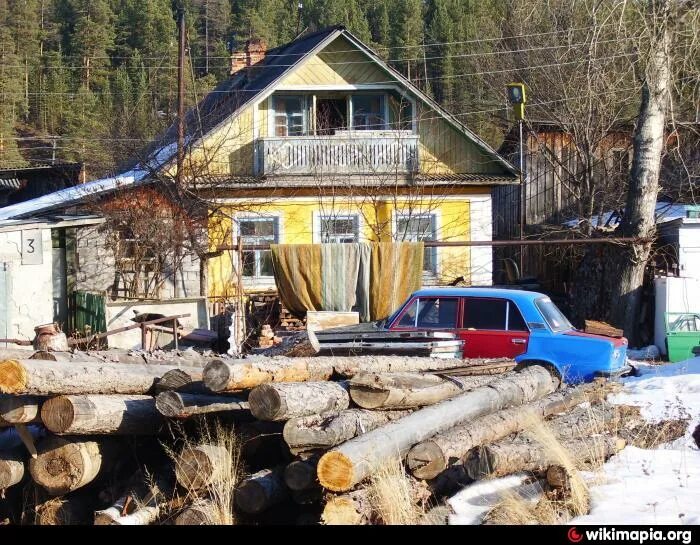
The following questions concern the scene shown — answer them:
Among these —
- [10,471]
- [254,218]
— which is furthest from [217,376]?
[254,218]

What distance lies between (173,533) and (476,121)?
46.0 metres

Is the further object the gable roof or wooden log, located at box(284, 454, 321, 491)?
the gable roof

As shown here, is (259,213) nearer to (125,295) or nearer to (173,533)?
(125,295)

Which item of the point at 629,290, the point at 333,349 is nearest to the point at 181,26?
the point at 629,290

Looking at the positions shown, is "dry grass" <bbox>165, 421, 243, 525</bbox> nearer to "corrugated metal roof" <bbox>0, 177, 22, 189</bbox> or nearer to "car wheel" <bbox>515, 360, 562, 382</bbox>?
"car wheel" <bbox>515, 360, 562, 382</bbox>

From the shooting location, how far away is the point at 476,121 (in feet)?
171

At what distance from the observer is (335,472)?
310 inches

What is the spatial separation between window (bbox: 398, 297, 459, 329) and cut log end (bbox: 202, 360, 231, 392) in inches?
234

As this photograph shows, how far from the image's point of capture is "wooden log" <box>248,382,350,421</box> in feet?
27.9

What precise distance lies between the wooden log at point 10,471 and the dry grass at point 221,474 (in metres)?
1.40

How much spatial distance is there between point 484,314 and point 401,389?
4935mm

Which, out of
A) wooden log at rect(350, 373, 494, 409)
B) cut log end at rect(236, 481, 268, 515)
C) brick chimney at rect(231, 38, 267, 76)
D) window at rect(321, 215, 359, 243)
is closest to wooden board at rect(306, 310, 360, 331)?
window at rect(321, 215, 359, 243)

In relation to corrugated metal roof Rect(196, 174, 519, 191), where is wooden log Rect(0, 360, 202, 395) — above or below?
below

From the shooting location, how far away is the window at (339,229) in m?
26.0
